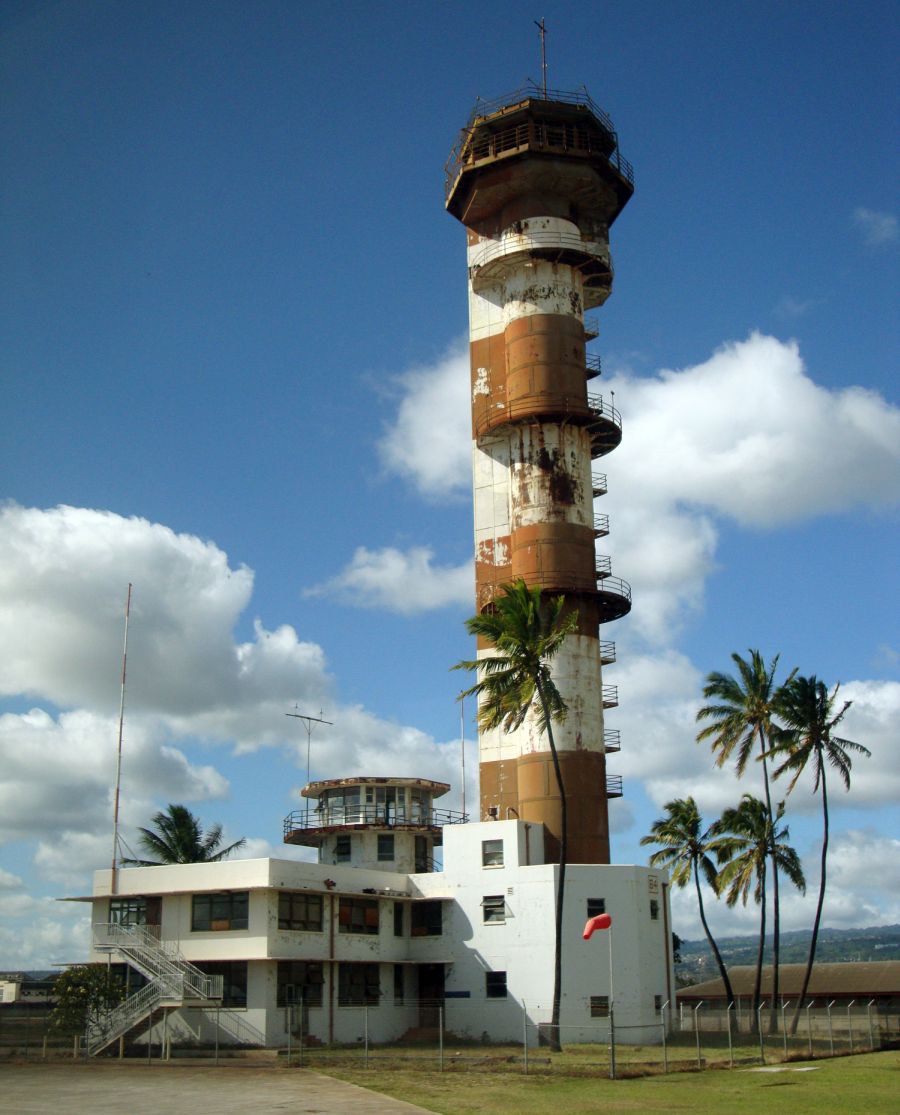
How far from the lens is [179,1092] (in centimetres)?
3228

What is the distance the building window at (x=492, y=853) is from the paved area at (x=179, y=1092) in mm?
16882

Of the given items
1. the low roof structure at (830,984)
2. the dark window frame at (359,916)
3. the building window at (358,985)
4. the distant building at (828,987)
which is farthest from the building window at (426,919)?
the low roof structure at (830,984)

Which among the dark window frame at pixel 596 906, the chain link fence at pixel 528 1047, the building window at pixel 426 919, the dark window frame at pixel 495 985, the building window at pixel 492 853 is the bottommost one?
the chain link fence at pixel 528 1047

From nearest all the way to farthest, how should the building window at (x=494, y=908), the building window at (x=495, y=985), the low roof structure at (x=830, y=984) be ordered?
the building window at (x=495, y=985) → the building window at (x=494, y=908) → the low roof structure at (x=830, y=984)

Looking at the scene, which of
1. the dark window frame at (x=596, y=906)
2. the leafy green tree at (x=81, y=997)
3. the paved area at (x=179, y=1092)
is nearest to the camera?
the paved area at (x=179, y=1092)

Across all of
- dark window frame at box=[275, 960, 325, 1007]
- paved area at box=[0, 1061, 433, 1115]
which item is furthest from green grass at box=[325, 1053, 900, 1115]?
dark window frame at box=[275, 960, 325, 1007]

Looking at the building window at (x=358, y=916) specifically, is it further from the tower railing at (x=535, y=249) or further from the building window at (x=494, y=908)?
the tower railing at (x=535, y=249)

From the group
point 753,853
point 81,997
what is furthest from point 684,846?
point 81,997

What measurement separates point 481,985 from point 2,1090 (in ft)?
81.0

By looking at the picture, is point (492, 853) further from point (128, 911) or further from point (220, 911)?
point (128, 911)

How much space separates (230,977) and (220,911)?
→ 2.53m

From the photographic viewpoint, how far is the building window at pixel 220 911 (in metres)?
48.5

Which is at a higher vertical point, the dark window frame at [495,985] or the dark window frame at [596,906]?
the dark window frame at [596,906]

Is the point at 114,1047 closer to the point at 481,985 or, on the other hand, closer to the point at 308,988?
the point at 308,988
